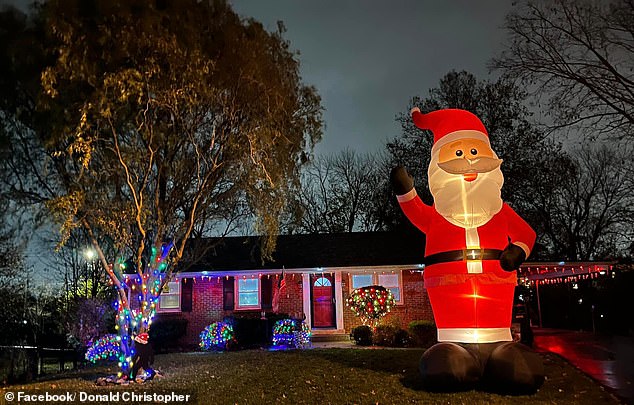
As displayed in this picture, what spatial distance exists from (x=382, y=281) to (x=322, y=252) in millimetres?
2502

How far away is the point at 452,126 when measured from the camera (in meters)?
8.03

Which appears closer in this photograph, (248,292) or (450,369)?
(450,369)

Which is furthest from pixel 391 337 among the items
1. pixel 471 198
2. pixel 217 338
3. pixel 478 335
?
pixel 471 198

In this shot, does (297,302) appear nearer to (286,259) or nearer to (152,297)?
(286,259)

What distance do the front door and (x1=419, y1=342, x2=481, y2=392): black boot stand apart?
40.5ft

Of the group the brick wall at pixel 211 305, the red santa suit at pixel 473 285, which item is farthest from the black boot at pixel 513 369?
the brick wall at pixel 211 305

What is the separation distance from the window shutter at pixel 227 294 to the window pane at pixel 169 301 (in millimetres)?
→ 1698

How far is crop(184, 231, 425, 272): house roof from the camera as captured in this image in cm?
1877

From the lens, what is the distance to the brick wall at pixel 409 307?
18609 mm

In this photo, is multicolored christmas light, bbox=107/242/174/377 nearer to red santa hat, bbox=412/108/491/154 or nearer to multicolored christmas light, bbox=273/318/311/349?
multicolored christmas light, bbox=273/318/311/349

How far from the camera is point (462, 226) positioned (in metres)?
7.75

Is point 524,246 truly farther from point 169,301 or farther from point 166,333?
point 169,301

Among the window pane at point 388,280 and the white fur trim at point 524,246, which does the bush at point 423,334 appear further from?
the white fur trim at point 524,246

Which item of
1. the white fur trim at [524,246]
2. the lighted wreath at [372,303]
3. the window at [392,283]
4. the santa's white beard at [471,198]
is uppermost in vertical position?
the santa's white beard at [471,198]
